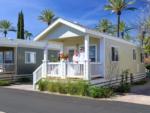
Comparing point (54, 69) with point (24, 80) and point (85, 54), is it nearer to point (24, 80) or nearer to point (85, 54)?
point (85, 54)

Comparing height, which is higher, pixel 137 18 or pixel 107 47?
pixel 137 18

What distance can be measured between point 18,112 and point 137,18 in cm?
2541

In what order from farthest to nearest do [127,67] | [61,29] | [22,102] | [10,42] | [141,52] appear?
[141,52] → [10,42] → [127,67] → [61,29] → [22,102]

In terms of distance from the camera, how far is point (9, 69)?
24016 millimetres

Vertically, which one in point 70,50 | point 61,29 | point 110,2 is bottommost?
point 70,50

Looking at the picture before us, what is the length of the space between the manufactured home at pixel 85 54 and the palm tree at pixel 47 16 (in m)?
30.2

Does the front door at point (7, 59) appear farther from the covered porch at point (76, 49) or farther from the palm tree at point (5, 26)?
the palm tree at point (5, 26)

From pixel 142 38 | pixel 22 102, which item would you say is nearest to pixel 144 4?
pixel 142 38

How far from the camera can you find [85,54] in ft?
48.3

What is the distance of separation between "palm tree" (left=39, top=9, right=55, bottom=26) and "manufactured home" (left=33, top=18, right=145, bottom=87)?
30197 millimetres

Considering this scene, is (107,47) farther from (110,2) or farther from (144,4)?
(110,2)

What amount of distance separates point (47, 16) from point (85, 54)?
35.6 meters

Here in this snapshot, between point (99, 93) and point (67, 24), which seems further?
point (67, 24)

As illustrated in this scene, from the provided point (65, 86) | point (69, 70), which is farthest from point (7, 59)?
point (65, 86)
